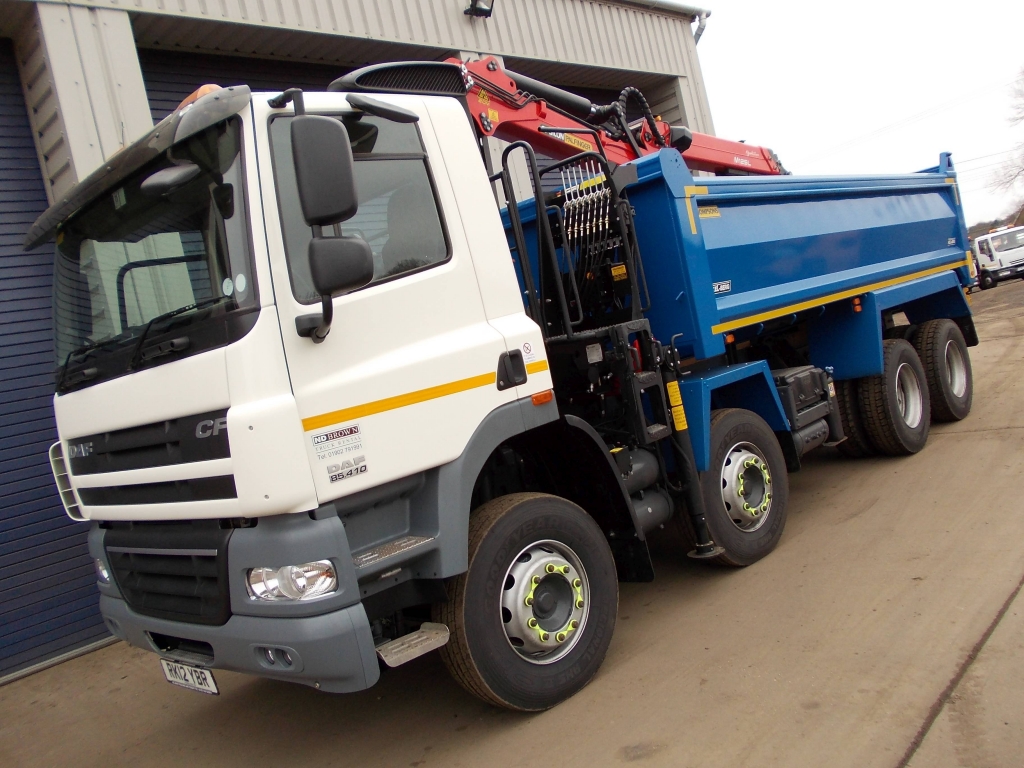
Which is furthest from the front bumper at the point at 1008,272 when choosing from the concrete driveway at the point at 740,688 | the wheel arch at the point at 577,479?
the wheel arch at the point at 577,479

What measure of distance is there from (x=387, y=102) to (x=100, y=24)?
161 inches

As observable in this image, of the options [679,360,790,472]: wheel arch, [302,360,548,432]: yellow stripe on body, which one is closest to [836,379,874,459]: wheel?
[679,360,790,472]: wheel arch

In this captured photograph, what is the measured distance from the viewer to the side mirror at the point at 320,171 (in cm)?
280

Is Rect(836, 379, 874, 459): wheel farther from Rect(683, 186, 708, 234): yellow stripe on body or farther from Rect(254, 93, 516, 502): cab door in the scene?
Rect(254, 93, 516, 502): cab door

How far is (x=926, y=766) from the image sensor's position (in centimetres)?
277

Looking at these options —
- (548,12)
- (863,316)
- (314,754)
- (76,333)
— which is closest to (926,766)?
(314,754)

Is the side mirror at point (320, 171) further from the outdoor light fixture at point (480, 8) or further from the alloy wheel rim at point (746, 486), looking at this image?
the outdoor light fixture at point (480, 8)

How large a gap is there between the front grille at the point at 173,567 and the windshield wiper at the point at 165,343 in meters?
0.67

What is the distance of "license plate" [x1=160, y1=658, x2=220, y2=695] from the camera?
3.37 metres

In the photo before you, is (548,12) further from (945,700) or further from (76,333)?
(945,700)

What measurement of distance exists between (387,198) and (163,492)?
1.49 metres

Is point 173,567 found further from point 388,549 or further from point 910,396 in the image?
point 910,396

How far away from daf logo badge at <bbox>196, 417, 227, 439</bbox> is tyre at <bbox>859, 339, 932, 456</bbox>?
553 centimetres

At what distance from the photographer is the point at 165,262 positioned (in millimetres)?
3203
